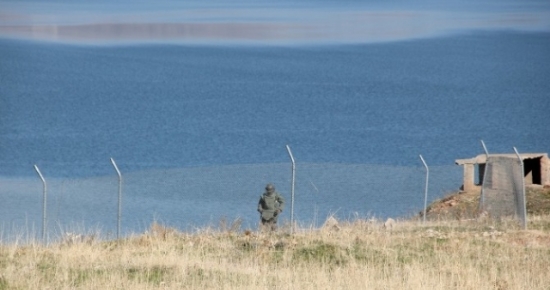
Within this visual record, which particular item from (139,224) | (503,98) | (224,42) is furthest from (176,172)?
(224,42)

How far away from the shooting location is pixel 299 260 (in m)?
17.1

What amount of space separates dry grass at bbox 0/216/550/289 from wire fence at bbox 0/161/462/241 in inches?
223

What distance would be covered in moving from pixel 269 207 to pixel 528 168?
1065 centimetres

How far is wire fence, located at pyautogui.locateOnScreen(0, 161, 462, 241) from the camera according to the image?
26281mm

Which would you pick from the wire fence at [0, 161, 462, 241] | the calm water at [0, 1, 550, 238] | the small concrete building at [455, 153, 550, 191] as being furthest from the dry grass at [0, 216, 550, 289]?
the small concrete building at [455, 153, 550, 191]

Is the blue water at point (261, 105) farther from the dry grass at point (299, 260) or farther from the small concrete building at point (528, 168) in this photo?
the dry grass at point (299, 260)

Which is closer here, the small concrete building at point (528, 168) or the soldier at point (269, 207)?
the soldier at point (269, 207)

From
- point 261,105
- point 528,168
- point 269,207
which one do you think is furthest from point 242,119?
point 269,207

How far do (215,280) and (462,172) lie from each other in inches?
629

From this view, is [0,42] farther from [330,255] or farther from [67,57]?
[330,255]

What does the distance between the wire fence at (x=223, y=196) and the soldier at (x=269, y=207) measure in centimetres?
319

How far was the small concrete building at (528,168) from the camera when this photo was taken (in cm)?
2872

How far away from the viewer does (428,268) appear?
642 inches

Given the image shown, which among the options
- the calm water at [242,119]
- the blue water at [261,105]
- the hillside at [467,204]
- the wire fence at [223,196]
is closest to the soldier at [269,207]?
the wire fence at [223,196]
